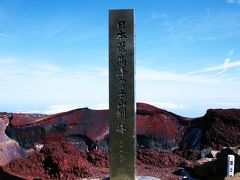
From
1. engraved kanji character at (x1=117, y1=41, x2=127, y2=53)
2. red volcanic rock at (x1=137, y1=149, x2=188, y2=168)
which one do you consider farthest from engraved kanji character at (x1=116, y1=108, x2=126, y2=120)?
red volcanic rock at (x1=137, y1=149, x2=188, y2=168)

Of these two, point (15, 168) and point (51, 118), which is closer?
point (15, 168)

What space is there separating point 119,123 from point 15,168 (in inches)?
160

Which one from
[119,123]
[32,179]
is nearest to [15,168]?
[32,179]

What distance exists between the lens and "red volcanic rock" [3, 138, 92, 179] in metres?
9.91

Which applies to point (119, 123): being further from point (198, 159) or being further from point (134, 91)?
point (198, 159)

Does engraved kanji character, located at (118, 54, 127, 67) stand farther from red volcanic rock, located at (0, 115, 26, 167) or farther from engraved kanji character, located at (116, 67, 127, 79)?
red volcanic rock, located at (0, 115, 26, 167)

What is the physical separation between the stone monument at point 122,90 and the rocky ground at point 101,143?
96.7 inches

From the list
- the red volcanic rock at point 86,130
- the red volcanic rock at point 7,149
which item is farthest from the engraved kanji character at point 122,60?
the red volcanic rock at point 86,130

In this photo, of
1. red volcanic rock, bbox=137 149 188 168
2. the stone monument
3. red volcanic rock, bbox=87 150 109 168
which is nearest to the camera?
the stone monument

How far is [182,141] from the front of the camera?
45.5ft

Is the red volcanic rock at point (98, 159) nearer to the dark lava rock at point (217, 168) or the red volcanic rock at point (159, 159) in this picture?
the red volcanic rock at point (159, 159)

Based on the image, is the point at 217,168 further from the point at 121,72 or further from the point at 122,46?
the point at 122,46

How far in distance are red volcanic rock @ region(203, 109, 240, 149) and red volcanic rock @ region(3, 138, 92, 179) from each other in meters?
4.21

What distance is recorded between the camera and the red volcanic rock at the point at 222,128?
1266 centimetres
